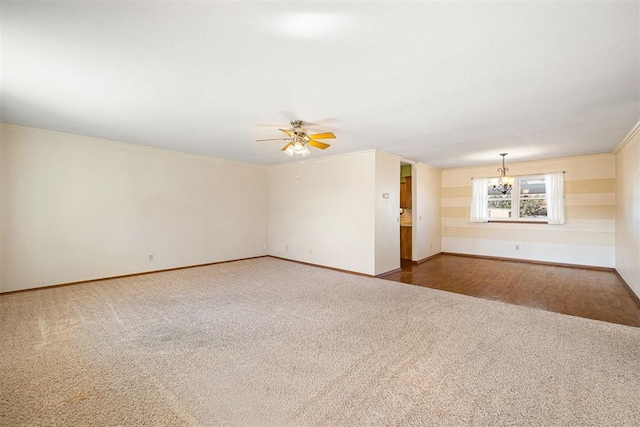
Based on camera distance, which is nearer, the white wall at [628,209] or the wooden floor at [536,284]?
the wooden floor at [536,284]

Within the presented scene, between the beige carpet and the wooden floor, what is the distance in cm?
52

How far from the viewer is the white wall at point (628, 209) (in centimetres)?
382

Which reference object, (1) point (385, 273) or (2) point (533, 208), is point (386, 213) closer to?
(1) point (385, 273)

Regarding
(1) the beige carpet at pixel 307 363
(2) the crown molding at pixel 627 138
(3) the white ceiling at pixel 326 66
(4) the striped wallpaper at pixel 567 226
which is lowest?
(1) the beige carpet at pixel 307 363

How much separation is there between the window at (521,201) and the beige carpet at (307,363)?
14.2 feet

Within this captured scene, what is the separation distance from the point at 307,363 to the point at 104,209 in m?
4.72

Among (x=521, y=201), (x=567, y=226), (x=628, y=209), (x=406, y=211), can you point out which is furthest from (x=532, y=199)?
(x=406, y=211)

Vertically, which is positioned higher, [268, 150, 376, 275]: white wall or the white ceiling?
the white ceiling

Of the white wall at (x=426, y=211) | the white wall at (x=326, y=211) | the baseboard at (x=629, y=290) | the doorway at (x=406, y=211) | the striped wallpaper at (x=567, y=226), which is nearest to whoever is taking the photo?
the baseboard at (x=629, y=290)

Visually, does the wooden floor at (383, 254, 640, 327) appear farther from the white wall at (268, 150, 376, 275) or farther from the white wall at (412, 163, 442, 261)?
the white wall at (268, 150, 376, 275)

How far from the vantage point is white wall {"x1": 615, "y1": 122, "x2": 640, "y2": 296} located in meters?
3.82

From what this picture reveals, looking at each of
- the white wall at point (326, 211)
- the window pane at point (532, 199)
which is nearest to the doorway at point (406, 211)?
the white wall at point (326, 211)

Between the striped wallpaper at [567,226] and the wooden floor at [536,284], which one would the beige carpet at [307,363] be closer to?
the wooden floor at [536,284]

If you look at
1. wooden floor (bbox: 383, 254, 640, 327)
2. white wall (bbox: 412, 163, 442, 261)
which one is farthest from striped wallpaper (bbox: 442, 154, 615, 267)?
white wall (bbox: 412, 163, 442, 261)
